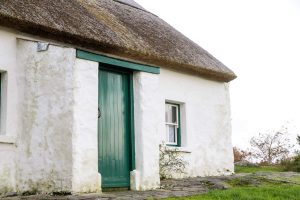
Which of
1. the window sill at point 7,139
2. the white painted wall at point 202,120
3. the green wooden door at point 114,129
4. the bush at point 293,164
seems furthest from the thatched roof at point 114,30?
the bush at point 293,164

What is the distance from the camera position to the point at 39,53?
8852 mm

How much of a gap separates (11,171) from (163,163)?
13.4 ft

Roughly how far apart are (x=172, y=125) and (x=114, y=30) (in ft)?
10.6

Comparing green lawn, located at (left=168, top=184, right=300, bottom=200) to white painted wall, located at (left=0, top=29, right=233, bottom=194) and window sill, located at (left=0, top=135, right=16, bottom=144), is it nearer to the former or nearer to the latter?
white painted wall, located at (left=0, top=29, right=233, bottom=194)

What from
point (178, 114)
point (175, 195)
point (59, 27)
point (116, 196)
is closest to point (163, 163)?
point (178, 114)

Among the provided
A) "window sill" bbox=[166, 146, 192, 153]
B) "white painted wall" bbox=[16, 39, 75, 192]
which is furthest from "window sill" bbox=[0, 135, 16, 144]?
"window sill" bbox=[166, 146, 192, 153]

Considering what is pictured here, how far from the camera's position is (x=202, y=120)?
13.4 metres

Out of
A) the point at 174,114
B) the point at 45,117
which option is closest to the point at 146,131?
the point at 45,117

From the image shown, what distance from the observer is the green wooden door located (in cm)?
936

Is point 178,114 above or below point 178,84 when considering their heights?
below

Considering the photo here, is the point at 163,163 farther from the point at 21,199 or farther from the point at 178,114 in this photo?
the point at 21,199

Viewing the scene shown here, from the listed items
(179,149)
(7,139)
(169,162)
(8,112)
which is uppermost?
(8,112)

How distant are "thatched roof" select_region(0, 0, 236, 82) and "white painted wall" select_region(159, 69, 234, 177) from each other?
0.36 metres

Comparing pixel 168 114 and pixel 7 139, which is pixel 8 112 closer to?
pixel 7 139
